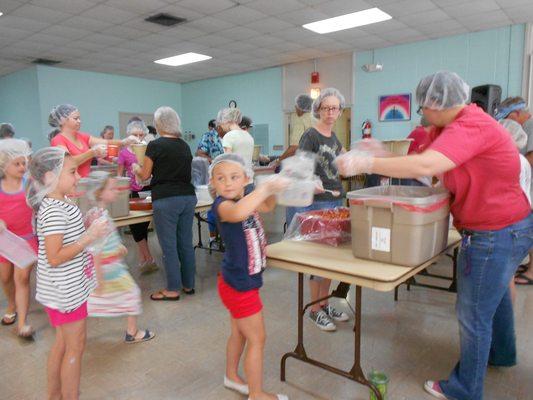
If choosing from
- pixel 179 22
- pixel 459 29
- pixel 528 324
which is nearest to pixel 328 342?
pixel 528 324

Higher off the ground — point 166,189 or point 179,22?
point 179,22

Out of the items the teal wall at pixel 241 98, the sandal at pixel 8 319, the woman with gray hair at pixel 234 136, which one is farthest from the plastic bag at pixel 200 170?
the teal wall at pixel 241 98

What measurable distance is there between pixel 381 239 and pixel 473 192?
15.5 inches

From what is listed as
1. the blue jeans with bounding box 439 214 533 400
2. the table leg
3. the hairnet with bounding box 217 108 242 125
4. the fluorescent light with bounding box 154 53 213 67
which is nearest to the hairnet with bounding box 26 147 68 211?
the table leg

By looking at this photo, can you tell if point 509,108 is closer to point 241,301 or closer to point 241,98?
point 241,301

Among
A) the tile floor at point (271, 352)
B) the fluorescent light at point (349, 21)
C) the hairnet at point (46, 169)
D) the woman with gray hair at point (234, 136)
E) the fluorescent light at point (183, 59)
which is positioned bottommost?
the tile floor at point (271, 352)

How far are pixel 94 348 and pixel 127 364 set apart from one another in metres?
0.32

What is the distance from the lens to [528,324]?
8.51ft

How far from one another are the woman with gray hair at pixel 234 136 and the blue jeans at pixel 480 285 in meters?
2.11

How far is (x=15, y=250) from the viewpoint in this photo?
224 cm

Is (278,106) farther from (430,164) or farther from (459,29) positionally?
(430,164)

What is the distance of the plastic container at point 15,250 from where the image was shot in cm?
221

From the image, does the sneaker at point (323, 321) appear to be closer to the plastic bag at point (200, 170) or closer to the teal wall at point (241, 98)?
the plastic bag at point (200, 170)

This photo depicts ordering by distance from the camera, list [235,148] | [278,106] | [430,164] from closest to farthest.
→ [430,164] → [235,148] → [278,106]
